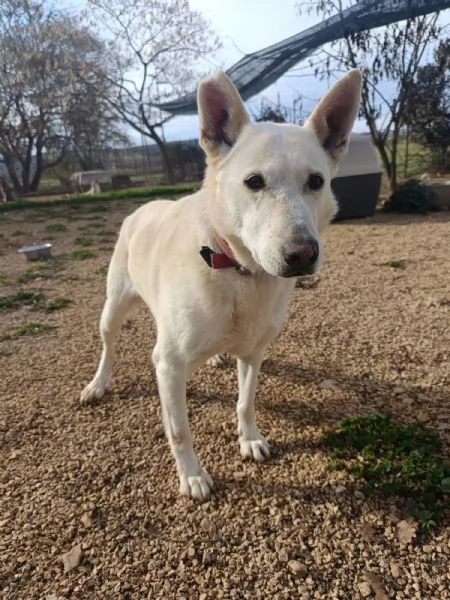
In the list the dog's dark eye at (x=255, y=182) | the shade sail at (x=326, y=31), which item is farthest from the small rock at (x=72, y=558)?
the shade sail at (x=326, y=31)

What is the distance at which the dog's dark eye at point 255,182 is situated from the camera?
185cm

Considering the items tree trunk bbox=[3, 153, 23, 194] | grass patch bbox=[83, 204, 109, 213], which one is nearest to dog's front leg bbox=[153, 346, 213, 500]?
grass patch bbox=[83, 204, 109, 213]

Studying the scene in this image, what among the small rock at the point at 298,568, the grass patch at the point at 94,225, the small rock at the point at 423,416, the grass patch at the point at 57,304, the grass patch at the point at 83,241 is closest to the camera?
the small rock at the point at 298,568

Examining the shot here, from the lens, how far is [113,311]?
3096 millimetres

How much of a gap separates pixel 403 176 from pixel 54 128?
17.3 metres

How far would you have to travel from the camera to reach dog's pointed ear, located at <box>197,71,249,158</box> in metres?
1.98

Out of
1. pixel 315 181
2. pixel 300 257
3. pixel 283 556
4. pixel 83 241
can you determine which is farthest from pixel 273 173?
pixel 83 241

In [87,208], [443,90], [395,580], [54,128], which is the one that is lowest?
[395,580]

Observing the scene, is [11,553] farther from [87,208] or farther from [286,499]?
[87,208]

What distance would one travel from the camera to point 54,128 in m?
21.2

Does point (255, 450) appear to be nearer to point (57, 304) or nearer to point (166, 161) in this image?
point (57, 304)

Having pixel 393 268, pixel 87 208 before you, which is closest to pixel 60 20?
pixel 87 208

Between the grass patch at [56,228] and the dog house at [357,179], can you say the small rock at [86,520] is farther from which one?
the grass patch at [56,228]

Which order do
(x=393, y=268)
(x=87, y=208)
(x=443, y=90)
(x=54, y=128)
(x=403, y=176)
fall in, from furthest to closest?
1. (x=54, y=128)
2. (x=87, y=208)
3. (x=403, y=176)
4. (x=443, y=90)
5. (x=393, y=268)
